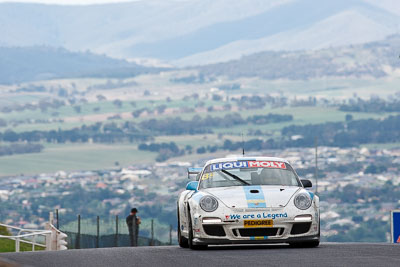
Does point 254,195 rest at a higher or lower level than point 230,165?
lower

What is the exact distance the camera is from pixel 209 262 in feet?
48.1

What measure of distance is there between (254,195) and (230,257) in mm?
1626

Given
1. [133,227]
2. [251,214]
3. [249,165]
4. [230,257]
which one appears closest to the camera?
[230,257]

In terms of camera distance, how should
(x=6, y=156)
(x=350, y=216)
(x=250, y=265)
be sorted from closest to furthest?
1. (x=250, y=265)
2. (x=350, y=216)
3. (x=6, y=156)

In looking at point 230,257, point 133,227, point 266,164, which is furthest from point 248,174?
point 133,227

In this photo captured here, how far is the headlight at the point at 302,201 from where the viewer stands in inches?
658

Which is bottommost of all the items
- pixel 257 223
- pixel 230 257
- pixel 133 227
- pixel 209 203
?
pixel 133 227

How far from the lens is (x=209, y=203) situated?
16.8m

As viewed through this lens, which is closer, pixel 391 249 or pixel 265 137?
pixel 391 249

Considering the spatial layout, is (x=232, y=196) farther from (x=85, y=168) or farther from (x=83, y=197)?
(x=85, y=168)

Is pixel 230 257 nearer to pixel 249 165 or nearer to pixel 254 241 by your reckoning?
pixel 254 241

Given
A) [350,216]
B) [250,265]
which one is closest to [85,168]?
[350,216]

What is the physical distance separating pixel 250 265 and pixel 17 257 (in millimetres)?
3815

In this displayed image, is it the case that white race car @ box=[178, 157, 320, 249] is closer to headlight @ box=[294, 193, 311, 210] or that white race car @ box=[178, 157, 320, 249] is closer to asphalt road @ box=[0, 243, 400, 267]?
headlight @ box=[294, 193, 311, 210]
